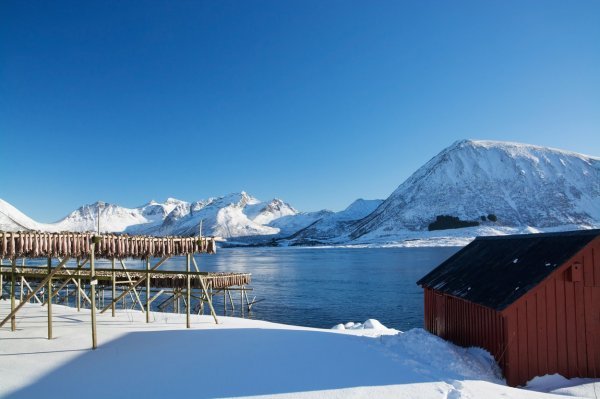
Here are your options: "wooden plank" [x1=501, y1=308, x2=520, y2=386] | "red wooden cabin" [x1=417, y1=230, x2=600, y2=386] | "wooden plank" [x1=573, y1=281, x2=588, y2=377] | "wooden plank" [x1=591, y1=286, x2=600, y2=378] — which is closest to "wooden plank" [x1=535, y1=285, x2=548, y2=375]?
"red wooden cabin" [x1=417, y1=230, x2=600, y2=386]

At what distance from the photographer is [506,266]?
14.2 m

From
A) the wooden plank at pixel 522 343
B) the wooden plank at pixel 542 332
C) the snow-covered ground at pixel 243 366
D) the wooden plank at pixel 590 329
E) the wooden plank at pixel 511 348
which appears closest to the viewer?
the snow-covered ground at pixel 243 366

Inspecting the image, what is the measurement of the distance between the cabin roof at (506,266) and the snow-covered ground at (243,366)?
1.97 meters

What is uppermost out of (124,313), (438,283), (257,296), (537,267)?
(537,267)

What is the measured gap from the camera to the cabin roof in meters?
12.1

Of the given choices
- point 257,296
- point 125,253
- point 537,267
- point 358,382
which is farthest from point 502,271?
point 257,296

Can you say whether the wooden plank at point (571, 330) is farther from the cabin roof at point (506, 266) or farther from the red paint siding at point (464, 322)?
the red paint siding at point (464, 322)

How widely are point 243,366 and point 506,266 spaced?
9251 mm

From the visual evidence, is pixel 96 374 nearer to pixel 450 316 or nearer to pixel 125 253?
pixel 125 253

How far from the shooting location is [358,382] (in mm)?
10117

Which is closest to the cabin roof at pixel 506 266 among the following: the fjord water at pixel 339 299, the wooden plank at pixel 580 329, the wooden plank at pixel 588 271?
the wooden plank at pixel 588 271

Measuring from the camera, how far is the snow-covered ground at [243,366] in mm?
9609

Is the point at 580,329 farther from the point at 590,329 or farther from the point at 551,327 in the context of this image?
the point at 551,327

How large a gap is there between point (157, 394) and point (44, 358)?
178 inches
